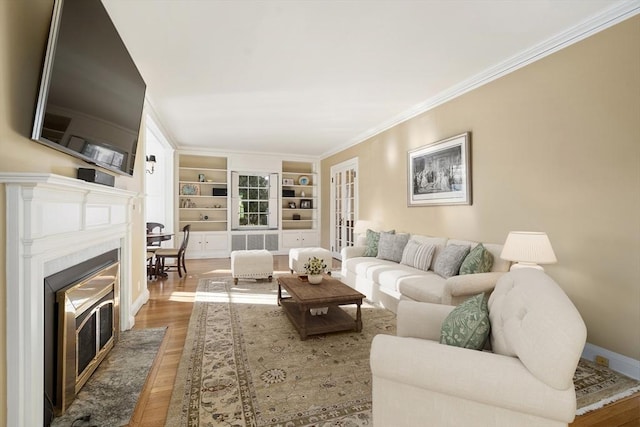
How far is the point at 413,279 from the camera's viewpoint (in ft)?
10.7

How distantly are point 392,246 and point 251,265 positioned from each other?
227 cm

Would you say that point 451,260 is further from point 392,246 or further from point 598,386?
point 598,386

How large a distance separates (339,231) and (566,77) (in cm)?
527

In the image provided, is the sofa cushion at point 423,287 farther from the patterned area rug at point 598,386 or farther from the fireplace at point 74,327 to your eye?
the fireplace at point 74,327

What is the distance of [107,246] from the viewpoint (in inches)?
103

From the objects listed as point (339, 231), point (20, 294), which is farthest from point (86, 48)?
point (339, 231)

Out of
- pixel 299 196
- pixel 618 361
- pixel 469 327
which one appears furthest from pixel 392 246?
pixel 299 196

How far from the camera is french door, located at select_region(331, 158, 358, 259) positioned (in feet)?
22.0

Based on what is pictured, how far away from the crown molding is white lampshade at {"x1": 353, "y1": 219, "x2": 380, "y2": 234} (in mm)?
1961

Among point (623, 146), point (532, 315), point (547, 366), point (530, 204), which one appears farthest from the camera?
point (530, 204)

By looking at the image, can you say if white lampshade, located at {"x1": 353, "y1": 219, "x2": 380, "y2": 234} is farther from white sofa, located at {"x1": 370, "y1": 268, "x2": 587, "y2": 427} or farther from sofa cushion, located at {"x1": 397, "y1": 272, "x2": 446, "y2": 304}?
white sofa, located at {"x1": 370, "y1": 268, "x2": 587, "y2": 427}

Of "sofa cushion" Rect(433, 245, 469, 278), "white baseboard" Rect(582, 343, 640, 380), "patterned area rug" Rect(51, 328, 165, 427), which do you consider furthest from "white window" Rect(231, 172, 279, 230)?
"white baseboard" Rect(582, 343, 640, 380)

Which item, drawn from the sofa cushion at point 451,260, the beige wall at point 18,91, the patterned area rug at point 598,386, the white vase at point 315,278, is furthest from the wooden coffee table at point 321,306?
the beige wall at point 18,91

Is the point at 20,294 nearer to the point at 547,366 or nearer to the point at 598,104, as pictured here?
the point at 547,366
